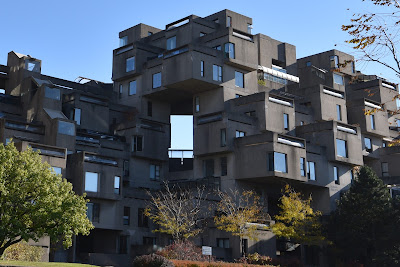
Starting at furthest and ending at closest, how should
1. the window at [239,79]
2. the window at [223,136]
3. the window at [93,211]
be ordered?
the window at [239,79] → the window at [223,136] → the window at [93,211]

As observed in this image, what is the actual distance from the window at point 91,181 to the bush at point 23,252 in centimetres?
868

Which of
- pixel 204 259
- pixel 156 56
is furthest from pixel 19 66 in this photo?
pixel 204 259

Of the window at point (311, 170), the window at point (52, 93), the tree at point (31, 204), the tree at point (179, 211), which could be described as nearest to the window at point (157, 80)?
the window at point (52, 93)

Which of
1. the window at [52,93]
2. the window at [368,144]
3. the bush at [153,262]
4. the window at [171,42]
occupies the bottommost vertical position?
the bush at [153,262]

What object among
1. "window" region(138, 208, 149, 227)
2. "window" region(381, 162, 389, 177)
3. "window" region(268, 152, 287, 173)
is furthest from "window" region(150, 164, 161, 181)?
"window" region(381, 162, 389, 177)

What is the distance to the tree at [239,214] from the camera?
50.6m

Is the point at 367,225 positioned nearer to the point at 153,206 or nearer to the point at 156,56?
the point at 153,206

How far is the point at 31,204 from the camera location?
Result: 112 feet

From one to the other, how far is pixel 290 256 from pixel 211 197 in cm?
948

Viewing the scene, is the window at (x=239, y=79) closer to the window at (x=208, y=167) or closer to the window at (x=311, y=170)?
the window at (x=208, y=167)

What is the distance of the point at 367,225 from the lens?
53500 millimetres

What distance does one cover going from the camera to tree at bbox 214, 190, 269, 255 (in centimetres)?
5062

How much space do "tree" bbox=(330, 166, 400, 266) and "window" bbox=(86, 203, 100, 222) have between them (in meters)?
22.0

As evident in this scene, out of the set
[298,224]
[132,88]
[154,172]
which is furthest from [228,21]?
[298,224]
